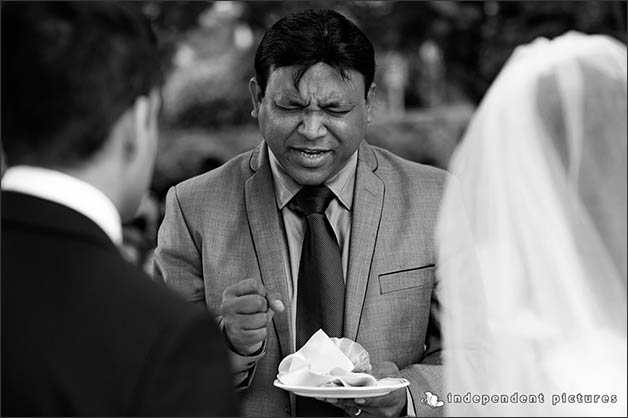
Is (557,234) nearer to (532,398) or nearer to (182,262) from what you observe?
(532,398)

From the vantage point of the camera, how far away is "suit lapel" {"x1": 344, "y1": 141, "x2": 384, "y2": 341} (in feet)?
9.98

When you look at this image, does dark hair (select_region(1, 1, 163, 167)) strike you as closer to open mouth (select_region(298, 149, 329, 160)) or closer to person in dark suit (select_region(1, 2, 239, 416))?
person in dark suit (select_region(1, 2, 239, 416))

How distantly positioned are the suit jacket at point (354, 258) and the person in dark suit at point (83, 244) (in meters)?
1.31

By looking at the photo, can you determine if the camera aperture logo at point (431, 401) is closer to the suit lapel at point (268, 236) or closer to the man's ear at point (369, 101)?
the suit lapel at point (268, 236)

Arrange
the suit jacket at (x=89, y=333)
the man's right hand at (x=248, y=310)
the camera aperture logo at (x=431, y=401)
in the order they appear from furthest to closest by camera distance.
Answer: the camera aperture logo at (x=431, y=401)
the man's right hand at (x=248, y=310)
the suit jacket at (x=89, y=333)

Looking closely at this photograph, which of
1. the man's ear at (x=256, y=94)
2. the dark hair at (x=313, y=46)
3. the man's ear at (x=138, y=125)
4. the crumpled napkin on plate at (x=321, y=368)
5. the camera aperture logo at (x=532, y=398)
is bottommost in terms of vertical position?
the crumpled napkin on plate at (x=321, y=368)

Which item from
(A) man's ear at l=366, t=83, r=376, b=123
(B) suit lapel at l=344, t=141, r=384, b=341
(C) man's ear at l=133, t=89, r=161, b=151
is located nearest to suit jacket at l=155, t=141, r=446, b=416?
(B) suit lapel at l=344, t=141, r=384, b=341

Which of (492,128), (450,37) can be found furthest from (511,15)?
(492,128)

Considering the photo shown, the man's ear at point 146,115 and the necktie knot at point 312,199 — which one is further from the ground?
the man's ear at point 146,115

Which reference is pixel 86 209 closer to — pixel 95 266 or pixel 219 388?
pixel 95 266

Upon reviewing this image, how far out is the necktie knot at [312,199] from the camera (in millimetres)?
3162

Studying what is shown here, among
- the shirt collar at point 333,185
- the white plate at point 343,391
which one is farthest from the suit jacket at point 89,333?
the shirt collar at point 333,185

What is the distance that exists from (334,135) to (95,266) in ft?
4.79

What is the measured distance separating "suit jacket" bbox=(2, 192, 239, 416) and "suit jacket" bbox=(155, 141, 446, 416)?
1349 millimetres
